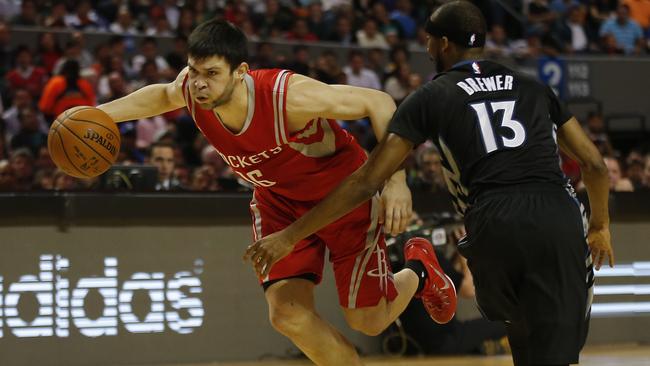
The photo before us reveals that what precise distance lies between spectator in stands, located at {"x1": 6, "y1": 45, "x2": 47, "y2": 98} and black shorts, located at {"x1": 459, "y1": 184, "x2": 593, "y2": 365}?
8.45m

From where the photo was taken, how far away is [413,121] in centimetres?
394

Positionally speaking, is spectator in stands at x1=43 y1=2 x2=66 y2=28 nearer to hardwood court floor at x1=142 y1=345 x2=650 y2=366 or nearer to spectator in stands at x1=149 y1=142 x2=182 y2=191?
spectator in stands at x1=149 y1=142 x2=182 y2=191

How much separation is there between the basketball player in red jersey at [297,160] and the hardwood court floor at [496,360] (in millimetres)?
2634

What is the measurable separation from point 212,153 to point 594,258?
21.4ft

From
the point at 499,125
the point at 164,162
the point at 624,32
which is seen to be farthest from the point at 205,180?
the point at 624,32

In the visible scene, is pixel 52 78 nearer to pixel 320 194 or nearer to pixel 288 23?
pixel 288 23

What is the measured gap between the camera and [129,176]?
8.48 m

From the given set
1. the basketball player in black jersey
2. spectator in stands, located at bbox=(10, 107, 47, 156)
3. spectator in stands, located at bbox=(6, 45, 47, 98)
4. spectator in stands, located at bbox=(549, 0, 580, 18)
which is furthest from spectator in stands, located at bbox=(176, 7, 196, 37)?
the basketball player in black jersey

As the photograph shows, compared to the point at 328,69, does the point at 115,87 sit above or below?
below

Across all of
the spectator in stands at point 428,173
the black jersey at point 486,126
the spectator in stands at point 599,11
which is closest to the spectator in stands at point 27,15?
the spectator in stands at point 428,173

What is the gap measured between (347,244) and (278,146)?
741mm

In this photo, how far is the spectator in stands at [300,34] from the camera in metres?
14.1

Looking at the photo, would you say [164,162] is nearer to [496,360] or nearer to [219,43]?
[496,360]

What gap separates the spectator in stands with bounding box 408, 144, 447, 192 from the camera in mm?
9312
